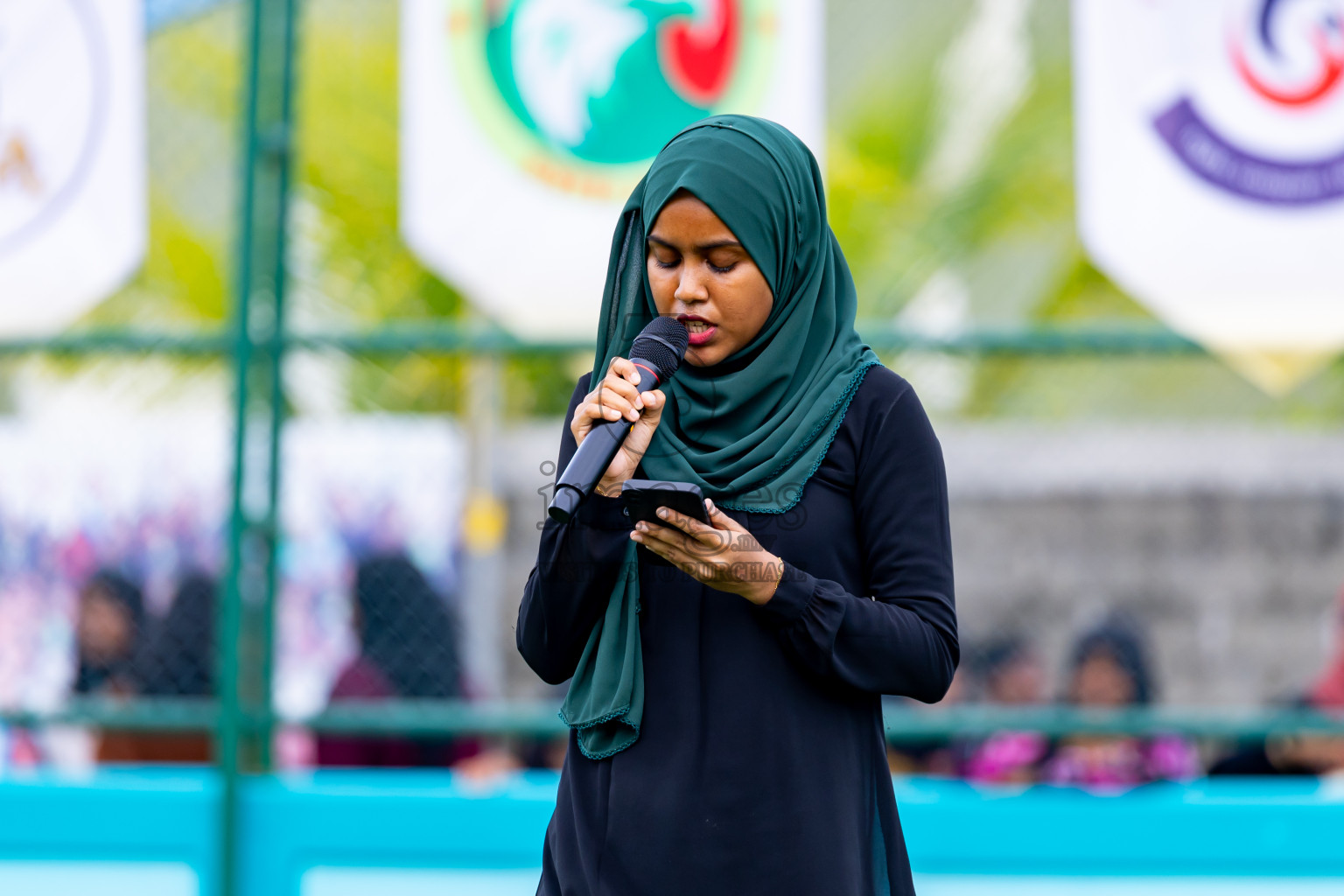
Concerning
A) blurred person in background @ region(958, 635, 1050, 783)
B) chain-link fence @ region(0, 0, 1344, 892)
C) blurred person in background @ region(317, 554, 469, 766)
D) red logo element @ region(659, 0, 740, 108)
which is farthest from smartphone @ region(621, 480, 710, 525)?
blurred person in background @ region(317, 554, 469, 766)

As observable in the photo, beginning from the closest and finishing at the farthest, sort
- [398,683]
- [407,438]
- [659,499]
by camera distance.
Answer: [659,499] < [398,683] < [407,438]

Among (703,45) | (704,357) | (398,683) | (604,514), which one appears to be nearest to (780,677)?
(604,514)

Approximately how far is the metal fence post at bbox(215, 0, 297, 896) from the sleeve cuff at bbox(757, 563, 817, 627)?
92.7 inches

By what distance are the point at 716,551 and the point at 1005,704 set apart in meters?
3.70

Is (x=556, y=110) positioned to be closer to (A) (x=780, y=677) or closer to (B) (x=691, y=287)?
(B) (x=691, y=287)

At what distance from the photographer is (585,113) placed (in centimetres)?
341

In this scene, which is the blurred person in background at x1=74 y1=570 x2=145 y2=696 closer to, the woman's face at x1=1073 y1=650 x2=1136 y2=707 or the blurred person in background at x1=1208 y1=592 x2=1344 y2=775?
the woman's face at x1=1073 y1=650 x2=1136 y2=707

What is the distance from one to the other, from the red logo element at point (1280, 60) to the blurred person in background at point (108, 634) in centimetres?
372

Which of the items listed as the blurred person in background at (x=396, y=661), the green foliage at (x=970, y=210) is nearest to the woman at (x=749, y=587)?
the blurred person in background at (x=396, y=661)

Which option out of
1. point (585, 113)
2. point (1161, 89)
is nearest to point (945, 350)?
point (1161, 89)

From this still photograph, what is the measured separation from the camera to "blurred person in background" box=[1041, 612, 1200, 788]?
3805mm

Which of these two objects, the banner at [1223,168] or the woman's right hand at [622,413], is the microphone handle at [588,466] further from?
the banner at [1223,168]

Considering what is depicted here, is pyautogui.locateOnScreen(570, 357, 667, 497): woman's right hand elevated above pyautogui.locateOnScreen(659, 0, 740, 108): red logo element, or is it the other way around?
pyautogui.locateOnScreen(659, 0, 740, 108): red logo element

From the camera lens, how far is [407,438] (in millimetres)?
7004
